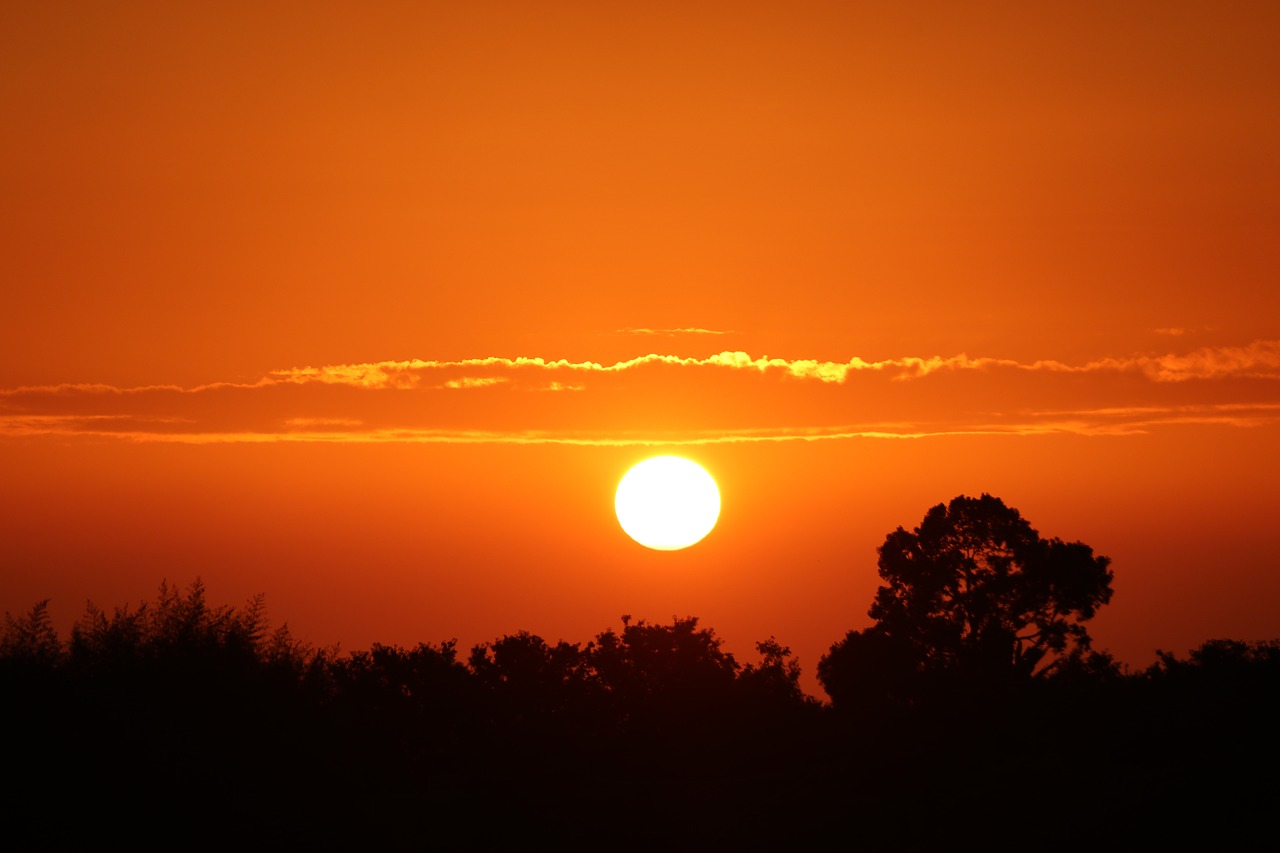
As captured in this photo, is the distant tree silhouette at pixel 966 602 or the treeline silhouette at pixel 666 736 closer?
the treeline silhouette at pixel 666 736

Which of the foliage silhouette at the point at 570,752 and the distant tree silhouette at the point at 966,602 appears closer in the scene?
the foliage silhouette at the point at 570,752

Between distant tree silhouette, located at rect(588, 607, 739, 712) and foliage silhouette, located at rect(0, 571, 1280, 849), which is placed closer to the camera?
foliage silhouette, located at rect(0, 571, 1280, 849)

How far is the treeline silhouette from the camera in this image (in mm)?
36719

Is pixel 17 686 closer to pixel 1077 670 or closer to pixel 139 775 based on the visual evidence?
pixel 139 775

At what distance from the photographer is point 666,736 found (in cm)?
5609

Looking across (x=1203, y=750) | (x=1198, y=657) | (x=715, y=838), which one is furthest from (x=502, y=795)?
(x=1198, y=657)

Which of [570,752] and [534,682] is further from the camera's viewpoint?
[534,682]

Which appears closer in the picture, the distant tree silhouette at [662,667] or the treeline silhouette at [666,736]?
the treeline silhouette at [666,736]

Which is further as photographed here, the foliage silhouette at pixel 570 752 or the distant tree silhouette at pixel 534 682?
the distant tree silhouette at pixel 534 682

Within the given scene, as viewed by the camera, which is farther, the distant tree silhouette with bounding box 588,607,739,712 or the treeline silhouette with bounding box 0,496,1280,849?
the distant tree silhouette with bounding box 588,607,739,712

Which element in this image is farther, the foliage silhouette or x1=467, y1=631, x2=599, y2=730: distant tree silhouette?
x1=467, y1=631, x2=599, y2=730: distant tree silhouette

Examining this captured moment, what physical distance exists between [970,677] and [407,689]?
81.7 ft

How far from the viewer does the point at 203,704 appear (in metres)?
40.3

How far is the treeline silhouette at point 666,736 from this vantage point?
3672cm
